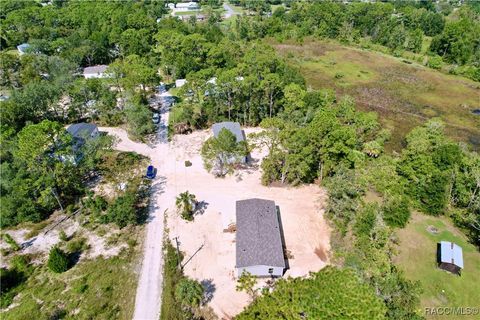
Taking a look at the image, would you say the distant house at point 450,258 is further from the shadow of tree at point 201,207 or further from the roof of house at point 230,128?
the roof of house at point 230,128

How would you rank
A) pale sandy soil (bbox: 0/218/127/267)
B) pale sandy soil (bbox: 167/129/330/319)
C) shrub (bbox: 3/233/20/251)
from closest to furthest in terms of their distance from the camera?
pale sandy soil (bbox: 167/129/330/319)
shrub (bbox: 3/233/20/251)
pale sandy soil (bbox: 0/218/127/267)

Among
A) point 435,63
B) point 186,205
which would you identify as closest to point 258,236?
point 186,205

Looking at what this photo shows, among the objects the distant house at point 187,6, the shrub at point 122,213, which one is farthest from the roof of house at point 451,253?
the distant house at point 187,6

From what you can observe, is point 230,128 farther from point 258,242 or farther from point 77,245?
point 77,245

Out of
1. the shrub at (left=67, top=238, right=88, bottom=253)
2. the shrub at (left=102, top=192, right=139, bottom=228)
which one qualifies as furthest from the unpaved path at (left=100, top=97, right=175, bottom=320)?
the shrub at (left=67, top=238, right=88, bottom=253)

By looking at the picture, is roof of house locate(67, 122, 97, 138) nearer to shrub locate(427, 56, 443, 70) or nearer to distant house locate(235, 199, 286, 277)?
distant house locate(235, 199, 286, 277)

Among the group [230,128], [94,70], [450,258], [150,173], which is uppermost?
[94,70]

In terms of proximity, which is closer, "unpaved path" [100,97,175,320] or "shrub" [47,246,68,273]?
"unpaved path" [100,97,175,320]
